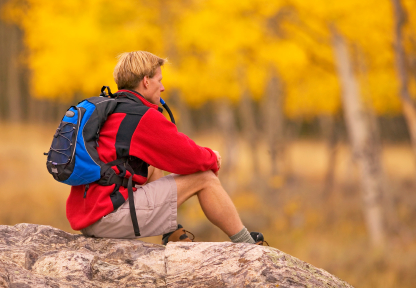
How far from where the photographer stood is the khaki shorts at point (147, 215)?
2.96 metres

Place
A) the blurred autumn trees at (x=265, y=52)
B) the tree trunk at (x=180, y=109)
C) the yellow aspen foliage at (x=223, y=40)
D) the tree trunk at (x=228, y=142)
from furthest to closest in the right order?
the tree trunk at (x=228, y=142) → the tree trunk at (x=180, y=109) → the yellow aspen foliage at (x=223, y=40) → the blurred autumn trees at (x=265, y=52)

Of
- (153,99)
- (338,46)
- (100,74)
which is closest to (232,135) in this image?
(100,74)

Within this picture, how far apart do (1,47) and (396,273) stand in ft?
80.4

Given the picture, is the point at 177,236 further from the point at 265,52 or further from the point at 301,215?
the point at 301,215

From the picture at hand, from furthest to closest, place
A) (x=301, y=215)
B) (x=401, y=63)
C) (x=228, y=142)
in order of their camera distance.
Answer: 1. (x=228, y=142)
2. (x=301, y=215)
3. (x=401, y=63)

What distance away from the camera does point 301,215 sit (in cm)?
1134

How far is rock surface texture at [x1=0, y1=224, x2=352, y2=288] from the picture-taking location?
8.57 ft

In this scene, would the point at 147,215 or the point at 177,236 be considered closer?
the point at 147,215

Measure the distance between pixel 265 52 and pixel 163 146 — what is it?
7104mm

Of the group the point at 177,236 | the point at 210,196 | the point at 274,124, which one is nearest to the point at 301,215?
the point at 274,124

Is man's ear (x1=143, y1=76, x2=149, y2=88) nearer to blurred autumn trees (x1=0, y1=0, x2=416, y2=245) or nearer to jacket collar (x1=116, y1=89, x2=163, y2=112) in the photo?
jacket collar (x1=116, y1=89, x2=163, y2=112)

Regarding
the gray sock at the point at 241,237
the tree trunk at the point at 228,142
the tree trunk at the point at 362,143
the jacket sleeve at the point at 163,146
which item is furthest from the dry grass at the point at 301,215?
the jacket sleeve at the point at 163,146

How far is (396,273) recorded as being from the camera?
7.58 m

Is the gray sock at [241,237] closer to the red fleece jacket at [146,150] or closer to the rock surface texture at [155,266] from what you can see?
the rock surface texture at [155,266]
